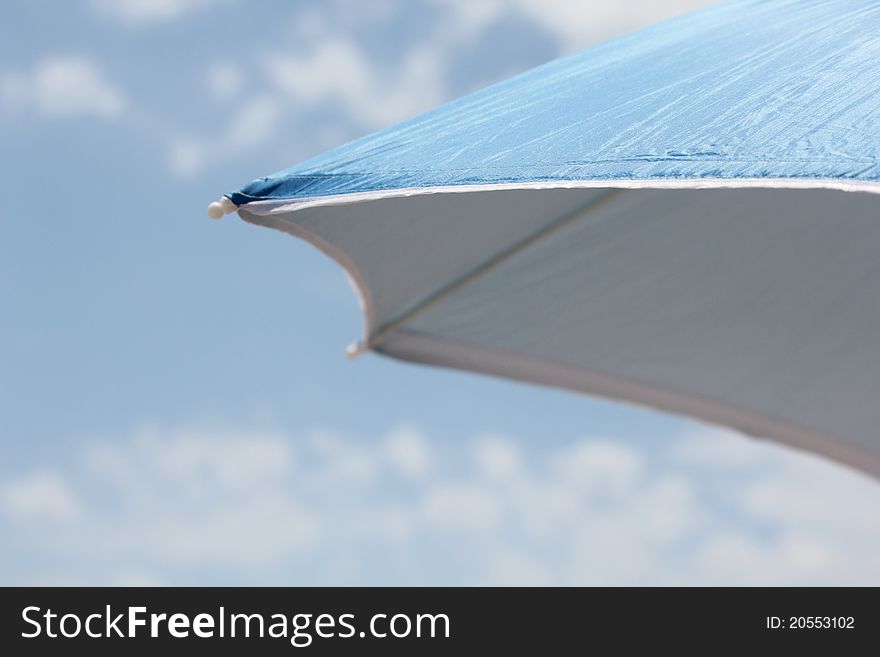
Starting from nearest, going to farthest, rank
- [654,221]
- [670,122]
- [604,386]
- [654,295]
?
[670,122], [654,221], [654,295], [604,386]

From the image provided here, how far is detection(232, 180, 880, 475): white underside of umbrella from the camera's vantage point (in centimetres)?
333

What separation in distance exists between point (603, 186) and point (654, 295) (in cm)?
162

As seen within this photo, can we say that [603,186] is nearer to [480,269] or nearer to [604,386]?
[480,269]

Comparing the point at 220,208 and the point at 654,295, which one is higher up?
the point at 654,295

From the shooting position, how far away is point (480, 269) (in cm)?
344

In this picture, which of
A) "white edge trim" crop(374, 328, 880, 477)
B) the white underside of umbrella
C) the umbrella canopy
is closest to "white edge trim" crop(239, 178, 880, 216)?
the umbrella canopy

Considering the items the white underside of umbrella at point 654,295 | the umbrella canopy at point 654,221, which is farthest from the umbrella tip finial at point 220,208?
the white underside of umbrella at point 654,295

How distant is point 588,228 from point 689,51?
83cm

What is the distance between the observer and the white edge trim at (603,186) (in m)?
1.84

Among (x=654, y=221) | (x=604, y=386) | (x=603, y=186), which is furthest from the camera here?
(x=604, y=386)

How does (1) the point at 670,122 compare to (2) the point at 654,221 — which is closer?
(1) the point at 670,122

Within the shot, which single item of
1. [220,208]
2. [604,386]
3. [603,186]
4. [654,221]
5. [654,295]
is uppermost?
[654,221]

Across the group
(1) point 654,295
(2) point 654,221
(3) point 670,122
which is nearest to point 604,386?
(1) point 654,295

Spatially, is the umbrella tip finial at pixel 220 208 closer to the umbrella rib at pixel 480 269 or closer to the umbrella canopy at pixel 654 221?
the umbrella canopy at pixel 654 221
